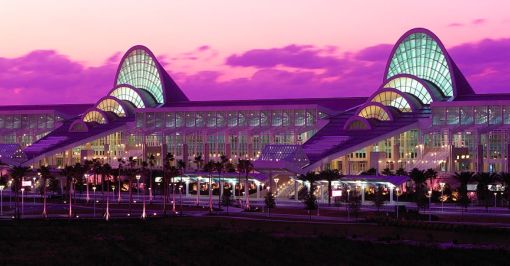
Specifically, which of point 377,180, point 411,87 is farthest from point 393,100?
point 377,180

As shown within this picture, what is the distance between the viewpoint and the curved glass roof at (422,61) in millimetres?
146875

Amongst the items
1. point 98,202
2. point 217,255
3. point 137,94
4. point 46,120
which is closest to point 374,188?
point 98,202

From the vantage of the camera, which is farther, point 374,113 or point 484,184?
point 374,113

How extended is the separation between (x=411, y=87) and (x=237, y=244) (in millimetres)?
87081

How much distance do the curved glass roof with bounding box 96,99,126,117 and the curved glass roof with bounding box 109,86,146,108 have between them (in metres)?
3.48

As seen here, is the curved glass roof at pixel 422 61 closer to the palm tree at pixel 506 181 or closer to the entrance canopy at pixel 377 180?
the entrance canopy at pixel 377 180

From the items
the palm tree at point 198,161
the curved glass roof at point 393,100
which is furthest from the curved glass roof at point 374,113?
the palm tree at point 198,161

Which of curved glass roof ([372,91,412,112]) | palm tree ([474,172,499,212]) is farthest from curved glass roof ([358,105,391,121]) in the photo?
palm tree ([474,172,499,212])

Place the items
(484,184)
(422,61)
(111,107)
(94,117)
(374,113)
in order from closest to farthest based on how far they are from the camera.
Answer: (484,184), (374,113), (422,61), (94,117), (111,107)

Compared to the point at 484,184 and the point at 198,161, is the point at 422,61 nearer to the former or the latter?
the point at 198,161

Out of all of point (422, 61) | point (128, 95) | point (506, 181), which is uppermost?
point (422, 61)

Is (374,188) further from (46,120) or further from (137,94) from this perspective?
(46,120)

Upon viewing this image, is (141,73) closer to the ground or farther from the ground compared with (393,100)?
farther from the ground

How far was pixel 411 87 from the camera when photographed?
14662 centimetres
